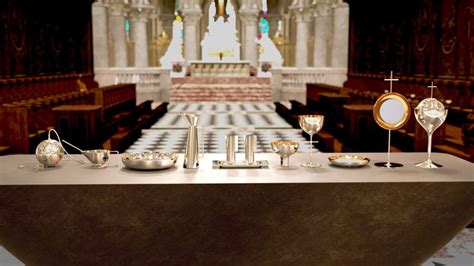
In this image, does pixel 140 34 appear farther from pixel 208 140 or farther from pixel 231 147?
pixel 231 147

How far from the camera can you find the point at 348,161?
309 centimetres

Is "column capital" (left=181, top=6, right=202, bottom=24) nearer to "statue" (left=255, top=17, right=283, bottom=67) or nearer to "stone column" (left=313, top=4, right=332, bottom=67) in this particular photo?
"statue" (left=255, top=17, right=283, bottom=67)

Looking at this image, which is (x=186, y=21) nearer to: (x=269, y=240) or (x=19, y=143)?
(x=19, y=143)

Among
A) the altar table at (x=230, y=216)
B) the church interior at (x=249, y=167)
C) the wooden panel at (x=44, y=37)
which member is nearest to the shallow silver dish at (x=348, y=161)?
the church interior at (x=249, y=167)

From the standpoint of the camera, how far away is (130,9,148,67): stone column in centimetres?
2392

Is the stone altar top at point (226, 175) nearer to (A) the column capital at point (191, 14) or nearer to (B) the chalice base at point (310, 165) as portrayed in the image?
(B) the chalice base at point (310, 165)

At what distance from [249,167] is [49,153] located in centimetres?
110

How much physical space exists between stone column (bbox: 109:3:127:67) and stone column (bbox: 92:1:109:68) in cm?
165

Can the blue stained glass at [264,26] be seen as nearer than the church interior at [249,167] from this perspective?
No

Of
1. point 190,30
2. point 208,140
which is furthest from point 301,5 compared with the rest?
point 208,140

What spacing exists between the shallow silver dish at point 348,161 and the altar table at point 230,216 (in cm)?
16

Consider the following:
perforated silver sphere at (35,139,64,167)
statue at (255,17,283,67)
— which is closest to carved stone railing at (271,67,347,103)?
statue at (255,17,283,67)

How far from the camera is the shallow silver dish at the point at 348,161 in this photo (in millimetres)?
3021

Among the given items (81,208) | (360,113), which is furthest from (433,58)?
(81,208)
